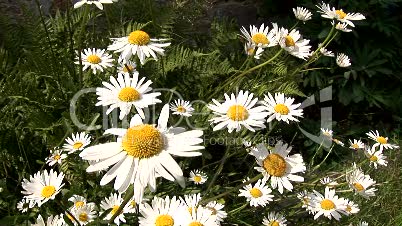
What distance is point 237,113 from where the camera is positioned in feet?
4.21

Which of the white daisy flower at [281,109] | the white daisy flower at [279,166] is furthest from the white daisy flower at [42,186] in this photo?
the white daisy flower at [281,109]

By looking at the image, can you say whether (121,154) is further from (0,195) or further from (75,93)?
(75,93)

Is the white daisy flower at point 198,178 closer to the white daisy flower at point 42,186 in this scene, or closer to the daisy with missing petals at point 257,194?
the daisy with missing petals at point 257,194

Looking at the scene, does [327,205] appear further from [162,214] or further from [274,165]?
[162,214]

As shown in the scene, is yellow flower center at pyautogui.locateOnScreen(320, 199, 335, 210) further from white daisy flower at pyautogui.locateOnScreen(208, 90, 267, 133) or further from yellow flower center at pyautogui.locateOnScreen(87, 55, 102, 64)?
yellow flower center at pyautogui.locateOnScreen(87, 55, 102, 64)

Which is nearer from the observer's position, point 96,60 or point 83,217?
point 83,217

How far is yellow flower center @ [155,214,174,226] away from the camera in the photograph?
113cm

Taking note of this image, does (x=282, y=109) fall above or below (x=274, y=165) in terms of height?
above

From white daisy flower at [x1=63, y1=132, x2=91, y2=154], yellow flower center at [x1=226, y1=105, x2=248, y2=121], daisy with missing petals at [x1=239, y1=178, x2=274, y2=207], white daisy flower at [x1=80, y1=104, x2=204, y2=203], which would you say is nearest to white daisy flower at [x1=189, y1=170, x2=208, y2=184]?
daisy with missing petals at [x1=239, y1=178, x2=274, y2=207]

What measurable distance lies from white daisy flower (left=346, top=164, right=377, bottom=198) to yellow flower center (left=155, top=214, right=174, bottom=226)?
70cm

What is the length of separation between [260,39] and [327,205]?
624mm

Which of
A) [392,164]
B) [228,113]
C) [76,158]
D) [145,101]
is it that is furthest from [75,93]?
[392,164]

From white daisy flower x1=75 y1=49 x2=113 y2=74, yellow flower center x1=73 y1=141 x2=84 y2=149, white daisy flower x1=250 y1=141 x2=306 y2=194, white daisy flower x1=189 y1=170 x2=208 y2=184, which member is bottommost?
white daisy flower x1=189 y1=170 x2=208 y2=184

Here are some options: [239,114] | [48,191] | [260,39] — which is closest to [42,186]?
[48,191]
